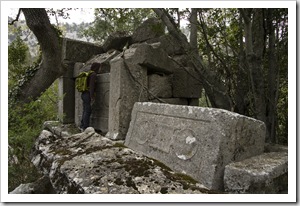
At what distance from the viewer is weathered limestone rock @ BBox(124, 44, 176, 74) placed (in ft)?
15.5

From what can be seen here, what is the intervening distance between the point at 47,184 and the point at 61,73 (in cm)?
471

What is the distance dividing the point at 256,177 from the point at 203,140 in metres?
0.58

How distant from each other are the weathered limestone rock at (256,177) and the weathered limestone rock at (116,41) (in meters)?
5.45

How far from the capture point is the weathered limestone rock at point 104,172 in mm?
1794

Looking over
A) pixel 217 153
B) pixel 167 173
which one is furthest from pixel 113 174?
pixel 217 153

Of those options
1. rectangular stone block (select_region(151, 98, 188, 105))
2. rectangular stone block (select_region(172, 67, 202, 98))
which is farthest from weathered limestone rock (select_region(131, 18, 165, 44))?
rectangular stone block (select_region(151, 98, 188, 105))

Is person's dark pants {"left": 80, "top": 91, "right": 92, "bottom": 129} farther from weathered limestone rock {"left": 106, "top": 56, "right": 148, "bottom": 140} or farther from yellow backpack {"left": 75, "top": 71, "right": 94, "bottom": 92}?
weathered limestone rock {"left": 106, "top": 56, "right": 148, "bottom": 140}

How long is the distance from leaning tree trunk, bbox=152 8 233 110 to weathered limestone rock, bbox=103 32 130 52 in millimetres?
2587

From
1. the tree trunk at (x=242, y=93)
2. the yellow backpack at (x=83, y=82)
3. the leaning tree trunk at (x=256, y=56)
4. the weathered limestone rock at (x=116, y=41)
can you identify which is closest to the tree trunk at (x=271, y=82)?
the leaning tree trunk at (x=256, y=56)

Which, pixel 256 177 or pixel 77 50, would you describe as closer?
pixel 256 177

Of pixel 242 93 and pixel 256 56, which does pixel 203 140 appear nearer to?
pixel 256 56

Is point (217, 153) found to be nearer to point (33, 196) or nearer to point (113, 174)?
point (113, 174)

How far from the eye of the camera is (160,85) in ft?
17.2

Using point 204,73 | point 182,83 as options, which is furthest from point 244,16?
point 182,83
